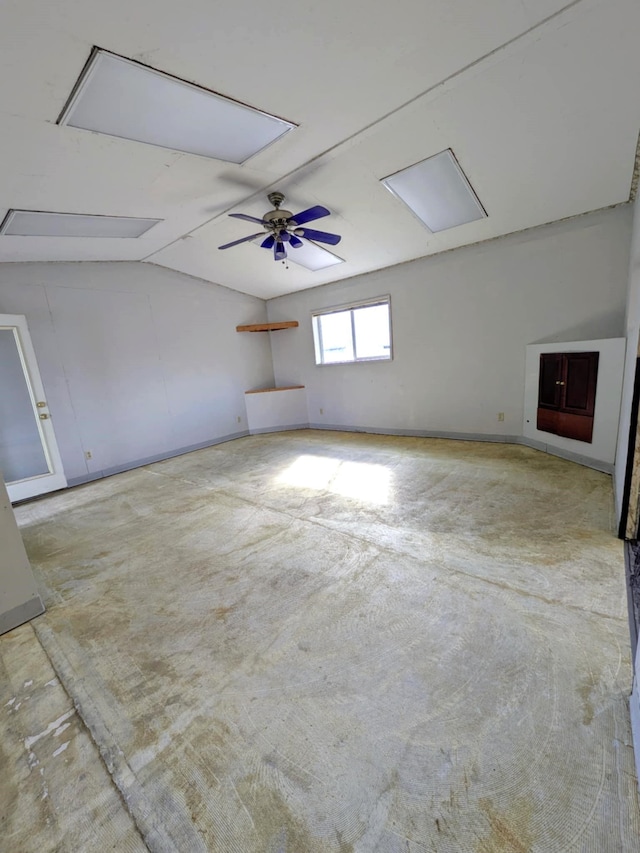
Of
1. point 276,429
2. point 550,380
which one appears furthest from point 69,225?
point 550,380

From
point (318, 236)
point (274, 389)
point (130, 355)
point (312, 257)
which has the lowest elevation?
point (274, 389)

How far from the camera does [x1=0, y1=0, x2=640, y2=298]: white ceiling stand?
1.65m

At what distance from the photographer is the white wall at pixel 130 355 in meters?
4.40

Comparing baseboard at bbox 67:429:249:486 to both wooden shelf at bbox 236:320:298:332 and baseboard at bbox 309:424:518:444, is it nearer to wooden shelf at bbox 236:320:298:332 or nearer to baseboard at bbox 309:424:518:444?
baseboard at bbox 309:424:518:444

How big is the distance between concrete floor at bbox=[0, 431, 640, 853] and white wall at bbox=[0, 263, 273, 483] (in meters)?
2.29

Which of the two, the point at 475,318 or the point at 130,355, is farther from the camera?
the point at 130,355

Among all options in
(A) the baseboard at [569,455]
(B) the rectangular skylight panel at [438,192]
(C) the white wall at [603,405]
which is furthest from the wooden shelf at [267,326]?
(A) the baseboard at [569,455]

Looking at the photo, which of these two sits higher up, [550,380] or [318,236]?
[318,236]

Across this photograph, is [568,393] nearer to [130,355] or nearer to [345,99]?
[345,99]

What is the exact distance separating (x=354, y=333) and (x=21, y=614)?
17.8 ft

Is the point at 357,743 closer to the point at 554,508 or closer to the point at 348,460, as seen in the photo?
the point at 554,508

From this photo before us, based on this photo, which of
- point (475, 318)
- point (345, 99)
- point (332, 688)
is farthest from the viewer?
point (475, 318)

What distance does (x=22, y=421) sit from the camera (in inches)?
166

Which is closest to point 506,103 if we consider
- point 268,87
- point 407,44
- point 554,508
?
point 407,44
